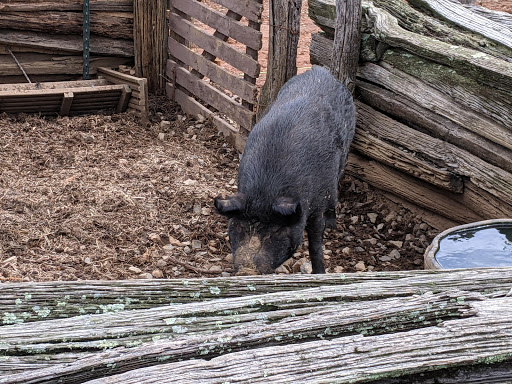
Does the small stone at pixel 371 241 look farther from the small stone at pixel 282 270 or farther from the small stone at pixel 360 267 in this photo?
the small stone at pixel 282 270

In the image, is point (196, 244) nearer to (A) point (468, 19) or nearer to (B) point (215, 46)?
(A) point (468, 19)

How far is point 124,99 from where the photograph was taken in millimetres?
8156

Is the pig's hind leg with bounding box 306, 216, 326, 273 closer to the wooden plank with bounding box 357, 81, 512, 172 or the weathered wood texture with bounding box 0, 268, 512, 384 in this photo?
the wooden plank with bounding box 357, 81, 512, 172

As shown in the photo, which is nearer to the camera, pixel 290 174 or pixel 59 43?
pixel 290 174

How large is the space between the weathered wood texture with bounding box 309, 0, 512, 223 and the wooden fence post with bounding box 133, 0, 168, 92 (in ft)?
9.44

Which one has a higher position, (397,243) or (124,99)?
(124,99)

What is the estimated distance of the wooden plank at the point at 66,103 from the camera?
25.6 feet

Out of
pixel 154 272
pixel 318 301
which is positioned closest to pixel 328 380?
pixel 318 301

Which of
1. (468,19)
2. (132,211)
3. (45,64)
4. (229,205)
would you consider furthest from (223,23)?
(229,205)

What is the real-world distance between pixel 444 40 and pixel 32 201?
143 inches

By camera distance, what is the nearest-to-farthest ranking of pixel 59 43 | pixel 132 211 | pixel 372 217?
pixel 132 211 < pixel 372 217 < pixel 59 43

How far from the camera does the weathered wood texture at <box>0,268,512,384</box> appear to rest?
1446mm

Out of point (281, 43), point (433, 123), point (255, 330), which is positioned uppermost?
point (255, 330)

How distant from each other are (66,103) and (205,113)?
5.30 feet
